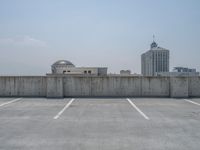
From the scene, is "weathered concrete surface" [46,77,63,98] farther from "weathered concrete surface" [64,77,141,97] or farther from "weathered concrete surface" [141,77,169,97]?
"weathered concrete surface" [141,77,169,97]

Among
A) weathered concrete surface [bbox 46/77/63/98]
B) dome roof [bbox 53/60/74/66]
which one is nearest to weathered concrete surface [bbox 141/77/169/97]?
weathered concrete surface [bbox 46/77/63/98]

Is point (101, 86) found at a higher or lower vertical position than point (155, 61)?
lower

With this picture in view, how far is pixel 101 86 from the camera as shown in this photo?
706 inches

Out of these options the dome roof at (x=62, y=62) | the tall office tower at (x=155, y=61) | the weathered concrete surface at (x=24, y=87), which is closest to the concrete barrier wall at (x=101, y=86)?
the weathered concrete surface at (x=24, y=87)

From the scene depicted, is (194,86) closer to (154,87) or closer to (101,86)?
(154,87)

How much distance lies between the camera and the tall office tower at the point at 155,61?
229 ft

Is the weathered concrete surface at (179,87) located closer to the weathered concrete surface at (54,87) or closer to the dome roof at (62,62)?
the weathered concrete surface at (54,87)

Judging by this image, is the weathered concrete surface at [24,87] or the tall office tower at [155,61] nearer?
the weathered concrete surface at [24,87]
